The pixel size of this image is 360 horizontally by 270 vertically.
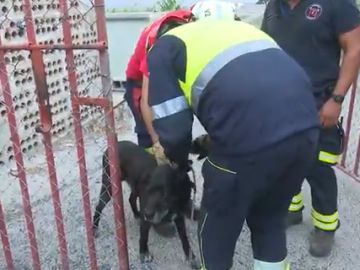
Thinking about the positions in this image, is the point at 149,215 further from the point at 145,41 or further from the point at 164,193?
the point at 145,41

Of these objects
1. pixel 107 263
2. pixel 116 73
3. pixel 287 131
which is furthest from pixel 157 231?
pixel 116 73

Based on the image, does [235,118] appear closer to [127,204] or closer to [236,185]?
[236,185]

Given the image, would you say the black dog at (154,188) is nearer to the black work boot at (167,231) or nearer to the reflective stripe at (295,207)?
the black work boot at (167,231)

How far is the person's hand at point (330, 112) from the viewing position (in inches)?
98.7

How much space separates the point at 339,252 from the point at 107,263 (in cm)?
146

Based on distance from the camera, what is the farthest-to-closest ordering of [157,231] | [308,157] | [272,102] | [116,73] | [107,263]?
1. [116,73]
2. [157,231]
3. [107,263]
4. [308,157]
5. [272,102]

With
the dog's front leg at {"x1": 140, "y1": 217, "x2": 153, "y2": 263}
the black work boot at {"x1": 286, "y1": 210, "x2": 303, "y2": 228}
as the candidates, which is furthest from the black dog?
the black work boot at {"x1": 286, "y1": 210, "x2": 303, "y2": 228}

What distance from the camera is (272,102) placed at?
1.66m

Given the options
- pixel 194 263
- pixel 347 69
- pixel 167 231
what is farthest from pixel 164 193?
pixel 347 69

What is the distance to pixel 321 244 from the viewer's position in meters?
2.84

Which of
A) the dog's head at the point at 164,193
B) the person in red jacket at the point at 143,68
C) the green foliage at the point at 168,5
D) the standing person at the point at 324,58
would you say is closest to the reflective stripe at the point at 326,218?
the standing person at the point at 324,58

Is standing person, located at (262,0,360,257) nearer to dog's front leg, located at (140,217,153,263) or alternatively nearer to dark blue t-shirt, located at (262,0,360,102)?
dark blue t-shirt, located at (262,0,360,102)

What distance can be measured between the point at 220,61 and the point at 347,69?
1.10 m

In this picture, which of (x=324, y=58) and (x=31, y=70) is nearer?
(x=324, y=58)
